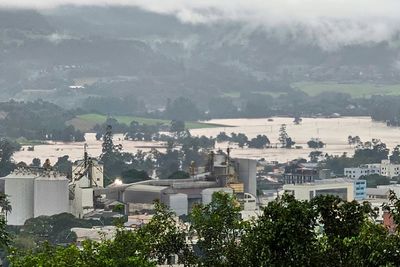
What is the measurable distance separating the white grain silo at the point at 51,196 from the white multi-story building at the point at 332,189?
690 centimetres

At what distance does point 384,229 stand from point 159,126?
82.2 meters

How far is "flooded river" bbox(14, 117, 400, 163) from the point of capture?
7825 cm

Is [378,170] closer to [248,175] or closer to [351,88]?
[248,175]

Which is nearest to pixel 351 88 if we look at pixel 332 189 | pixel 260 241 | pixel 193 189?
pixel 332 189

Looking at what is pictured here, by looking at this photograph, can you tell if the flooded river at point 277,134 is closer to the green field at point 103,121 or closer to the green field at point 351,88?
the green field at point 103,121

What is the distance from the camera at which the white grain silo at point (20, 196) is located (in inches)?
1783

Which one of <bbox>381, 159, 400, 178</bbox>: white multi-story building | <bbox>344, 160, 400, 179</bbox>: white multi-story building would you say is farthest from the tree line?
<bbox>381, 159, 400, 178</bbox>: white multi-story building

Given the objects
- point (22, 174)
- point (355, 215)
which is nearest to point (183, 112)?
point (22, 174)

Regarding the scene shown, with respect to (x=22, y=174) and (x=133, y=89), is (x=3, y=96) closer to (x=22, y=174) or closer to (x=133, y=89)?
(x=133, y=89)

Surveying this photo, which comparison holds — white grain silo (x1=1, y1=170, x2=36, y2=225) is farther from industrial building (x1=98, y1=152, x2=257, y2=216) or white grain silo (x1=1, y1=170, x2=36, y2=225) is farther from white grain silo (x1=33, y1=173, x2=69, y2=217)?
industrial building (x1=98, y1=152, x2=257, y2=216)

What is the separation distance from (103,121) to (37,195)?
54350mm

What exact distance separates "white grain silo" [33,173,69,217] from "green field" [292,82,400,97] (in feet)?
286

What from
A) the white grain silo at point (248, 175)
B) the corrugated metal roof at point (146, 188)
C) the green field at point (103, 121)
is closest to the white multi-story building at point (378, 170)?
the white grain silo at point (248, 175)

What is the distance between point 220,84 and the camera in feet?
Result: 465
